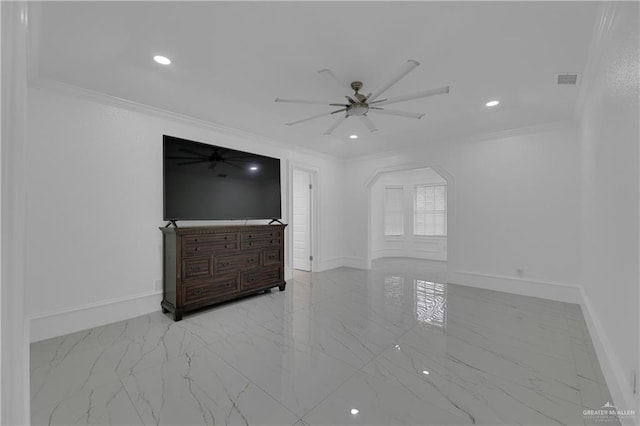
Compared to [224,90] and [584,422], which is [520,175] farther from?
[224,90]

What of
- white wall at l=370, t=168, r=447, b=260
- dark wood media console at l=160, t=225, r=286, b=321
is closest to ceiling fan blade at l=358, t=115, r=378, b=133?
dark wood media console at l=160, t=225, r=286, b=321

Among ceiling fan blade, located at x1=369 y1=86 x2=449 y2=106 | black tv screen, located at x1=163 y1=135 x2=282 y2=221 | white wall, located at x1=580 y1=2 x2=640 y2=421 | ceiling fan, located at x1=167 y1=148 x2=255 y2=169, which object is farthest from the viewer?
ceiling fan, located at x1=167 y1=148 x2=255 y2=169

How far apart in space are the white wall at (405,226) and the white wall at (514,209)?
2551 mm

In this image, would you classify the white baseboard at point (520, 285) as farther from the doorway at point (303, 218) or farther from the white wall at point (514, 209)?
the doorway at point (303, 218)

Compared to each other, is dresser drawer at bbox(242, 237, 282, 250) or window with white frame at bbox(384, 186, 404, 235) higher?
window with white frame at bbox(384, 186, 404, 235)

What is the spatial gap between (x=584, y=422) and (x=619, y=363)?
40cm

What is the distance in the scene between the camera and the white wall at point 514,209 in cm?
373

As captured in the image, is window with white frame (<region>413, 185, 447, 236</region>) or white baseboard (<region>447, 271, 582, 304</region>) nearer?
white baseboard (<region>447, 271, 582, 304</region>)

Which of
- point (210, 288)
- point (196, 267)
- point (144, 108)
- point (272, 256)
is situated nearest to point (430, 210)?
point (272, 256)

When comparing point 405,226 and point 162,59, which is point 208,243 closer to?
point 162,59

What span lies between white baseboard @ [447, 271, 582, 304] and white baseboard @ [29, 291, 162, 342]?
4.45 metres

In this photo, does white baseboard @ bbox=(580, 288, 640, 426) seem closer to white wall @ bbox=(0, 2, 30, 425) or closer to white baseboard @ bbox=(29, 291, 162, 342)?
white wall @ bbox=(0, 2, 30, 425)

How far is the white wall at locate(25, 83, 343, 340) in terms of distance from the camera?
8.59 feet

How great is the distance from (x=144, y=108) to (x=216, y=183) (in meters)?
1.15
